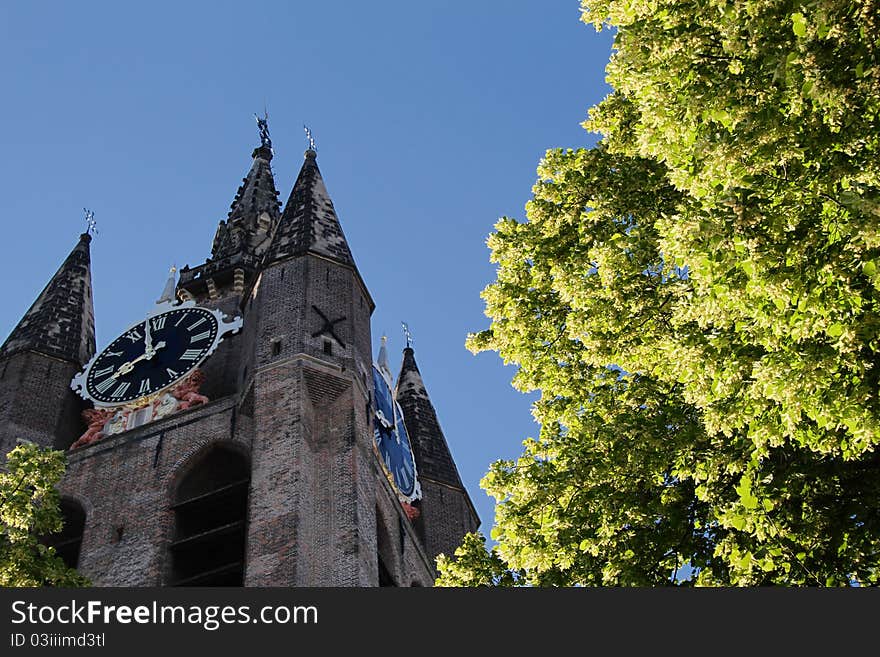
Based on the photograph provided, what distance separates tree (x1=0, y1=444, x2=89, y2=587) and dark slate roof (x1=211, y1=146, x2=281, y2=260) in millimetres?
25271

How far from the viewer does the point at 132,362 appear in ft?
108

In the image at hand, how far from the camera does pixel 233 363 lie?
3278 cm

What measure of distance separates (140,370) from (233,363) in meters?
2.14

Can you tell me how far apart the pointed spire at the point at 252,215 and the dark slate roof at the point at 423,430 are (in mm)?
5901

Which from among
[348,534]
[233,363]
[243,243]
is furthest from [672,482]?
[243,243]

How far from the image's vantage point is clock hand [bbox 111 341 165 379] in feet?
107

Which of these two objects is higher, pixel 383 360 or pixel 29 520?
pixel 383 360

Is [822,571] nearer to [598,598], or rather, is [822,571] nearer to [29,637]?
[598,598]

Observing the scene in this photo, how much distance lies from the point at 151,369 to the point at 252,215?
13.9 m

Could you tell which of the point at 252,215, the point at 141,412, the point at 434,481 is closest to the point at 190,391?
the point at 141,412

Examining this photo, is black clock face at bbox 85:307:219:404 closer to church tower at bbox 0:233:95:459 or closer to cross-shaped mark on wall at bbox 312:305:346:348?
church tower at bbox 0:233:95:459

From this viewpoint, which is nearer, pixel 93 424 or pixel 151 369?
pixel 93 424

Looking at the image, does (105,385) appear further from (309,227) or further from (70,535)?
(309,227)

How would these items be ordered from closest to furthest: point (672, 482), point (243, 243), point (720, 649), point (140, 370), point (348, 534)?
point (720, 649)
point (672, 482)
point (348, 534)
point (140, 370)
point (243, 243)
